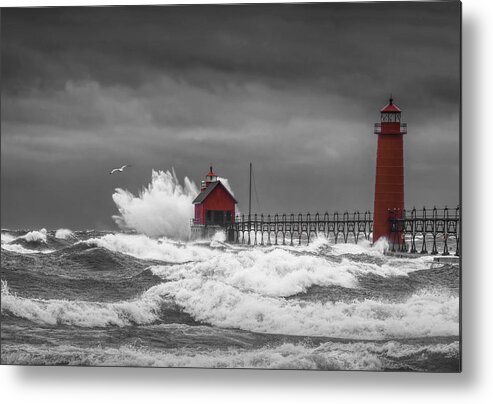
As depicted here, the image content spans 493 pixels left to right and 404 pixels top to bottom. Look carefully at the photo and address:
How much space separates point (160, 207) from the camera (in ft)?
19.7

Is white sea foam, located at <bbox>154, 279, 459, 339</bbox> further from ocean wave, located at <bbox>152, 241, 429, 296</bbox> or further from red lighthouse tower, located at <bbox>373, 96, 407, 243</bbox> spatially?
red lighthouse tower, located at <bbox>373, 96, 407, 243</bbox>

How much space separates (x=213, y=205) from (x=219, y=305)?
30.1 inches

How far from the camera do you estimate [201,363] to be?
5500 mm

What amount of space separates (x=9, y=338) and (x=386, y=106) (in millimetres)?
3113

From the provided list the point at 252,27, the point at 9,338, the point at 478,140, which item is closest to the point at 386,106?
the point at 478,140

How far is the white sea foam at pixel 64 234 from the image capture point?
581 centimetres

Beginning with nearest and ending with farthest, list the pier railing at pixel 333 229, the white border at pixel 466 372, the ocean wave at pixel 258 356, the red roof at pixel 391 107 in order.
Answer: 1. the white border at pixel 466 372
2. the ocean wave at pixel 258 356
3. the red roof at pixel 391 107
4. the pier railing at pixel 333 229

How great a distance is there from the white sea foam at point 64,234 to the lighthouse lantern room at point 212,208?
2.97 feet

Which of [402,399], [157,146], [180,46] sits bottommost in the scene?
[402,399]

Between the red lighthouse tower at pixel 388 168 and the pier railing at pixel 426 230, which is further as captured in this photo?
the red lighthouse tower at pixel 388 168

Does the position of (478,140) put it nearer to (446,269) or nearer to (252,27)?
(446,269)

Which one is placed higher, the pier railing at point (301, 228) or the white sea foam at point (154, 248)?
the pier railing at point (301, 228)

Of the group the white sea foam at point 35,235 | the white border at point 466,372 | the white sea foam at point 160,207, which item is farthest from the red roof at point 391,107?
the white sea foam at point 35,235

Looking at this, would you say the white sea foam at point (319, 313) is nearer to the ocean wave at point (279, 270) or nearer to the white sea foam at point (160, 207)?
the ocean wave at point (279, 270)
